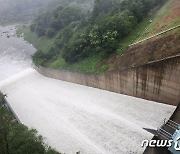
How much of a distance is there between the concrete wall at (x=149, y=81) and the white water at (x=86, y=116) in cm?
55

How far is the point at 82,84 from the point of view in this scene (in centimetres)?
2655

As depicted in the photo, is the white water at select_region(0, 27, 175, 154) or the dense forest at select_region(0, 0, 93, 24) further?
the dense forest at select_region(0, 0, 93, 24)

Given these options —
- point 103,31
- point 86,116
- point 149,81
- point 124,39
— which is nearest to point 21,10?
point 103,31

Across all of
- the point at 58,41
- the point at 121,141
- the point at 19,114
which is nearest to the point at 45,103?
the point at 19,114

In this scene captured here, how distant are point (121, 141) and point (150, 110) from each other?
3249mm

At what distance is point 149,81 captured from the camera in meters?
18.9

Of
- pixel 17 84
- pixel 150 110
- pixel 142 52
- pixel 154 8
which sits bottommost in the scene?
pixel 17 84

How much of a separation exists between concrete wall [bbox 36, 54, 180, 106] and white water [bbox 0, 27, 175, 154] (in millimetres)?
545

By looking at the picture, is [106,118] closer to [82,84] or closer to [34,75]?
[82,84]

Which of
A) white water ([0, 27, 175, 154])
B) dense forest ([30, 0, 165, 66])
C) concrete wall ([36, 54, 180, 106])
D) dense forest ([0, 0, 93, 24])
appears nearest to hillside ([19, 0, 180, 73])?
dense forest ([30, 0, 165, 66])

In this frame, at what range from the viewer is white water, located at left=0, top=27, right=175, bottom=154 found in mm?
17531

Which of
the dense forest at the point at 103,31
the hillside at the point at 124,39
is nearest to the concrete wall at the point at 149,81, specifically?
the hillside at the point at 124,39

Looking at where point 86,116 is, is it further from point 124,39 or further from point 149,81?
point 124,39

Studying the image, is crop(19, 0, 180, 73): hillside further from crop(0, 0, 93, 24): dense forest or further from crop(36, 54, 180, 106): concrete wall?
crop(0, 0, 93, 24): dense forest
